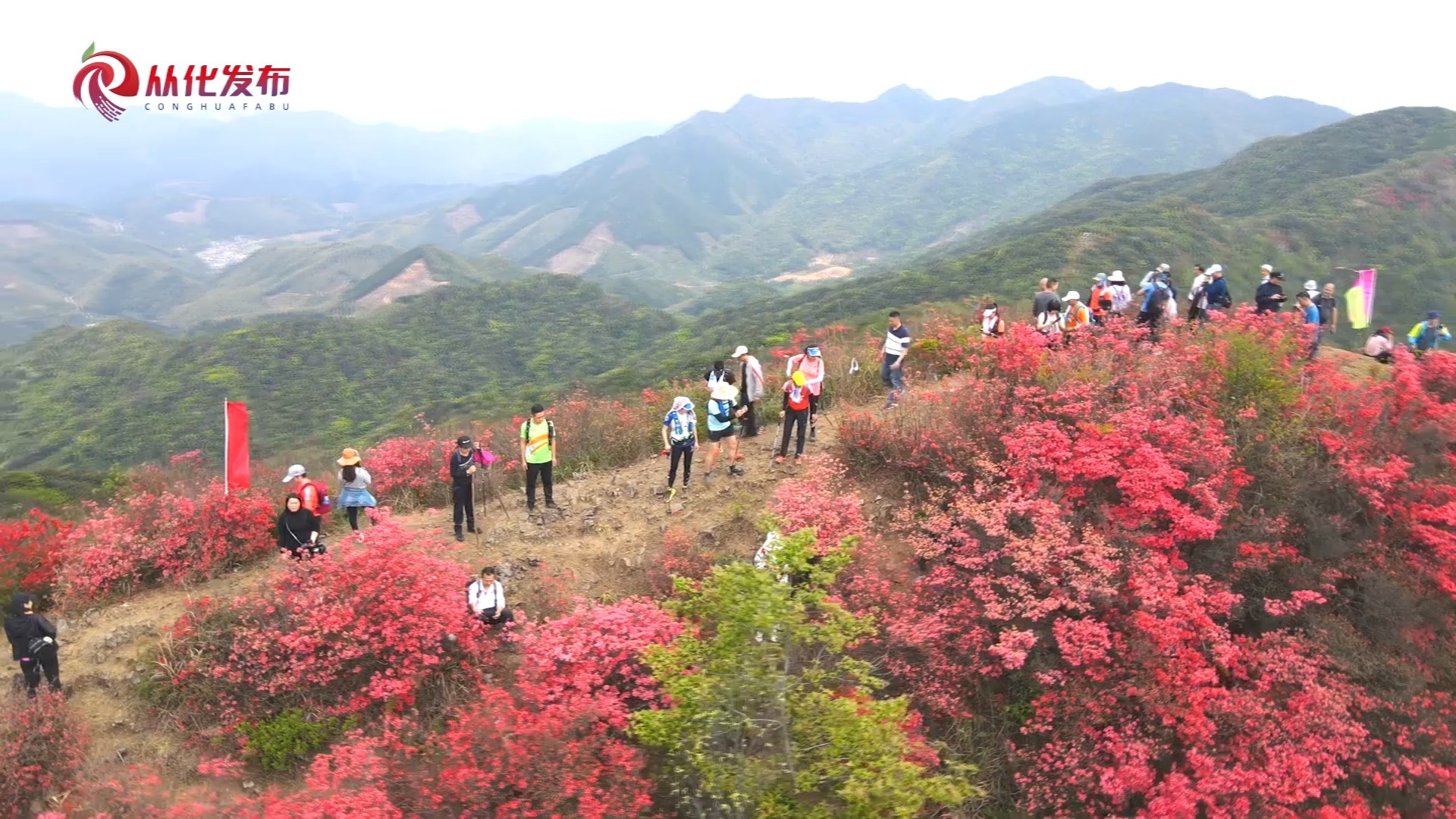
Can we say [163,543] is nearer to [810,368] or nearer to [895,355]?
[810,368]

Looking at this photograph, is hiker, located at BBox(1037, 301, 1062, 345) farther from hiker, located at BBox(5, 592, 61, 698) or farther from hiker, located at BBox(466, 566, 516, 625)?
hiker, located at BBox(5, 592, 61, 698)

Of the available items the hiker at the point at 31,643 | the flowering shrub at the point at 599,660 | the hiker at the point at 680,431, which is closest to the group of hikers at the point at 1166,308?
the hiker at the point at 680,431

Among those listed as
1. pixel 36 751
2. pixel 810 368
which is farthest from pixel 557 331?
pixel 36 751

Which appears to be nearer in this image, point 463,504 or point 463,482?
point 463,482

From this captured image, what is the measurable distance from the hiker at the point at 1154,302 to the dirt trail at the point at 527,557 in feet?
17.9

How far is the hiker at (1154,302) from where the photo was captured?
11688mm

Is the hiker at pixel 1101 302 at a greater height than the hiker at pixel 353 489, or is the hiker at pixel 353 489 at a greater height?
the hiker at pixel 1101 302

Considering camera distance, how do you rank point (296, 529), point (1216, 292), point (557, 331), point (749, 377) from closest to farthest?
1. point (296, 529)
2. point (749, 377)
3. point (1216, 292)
4. point (557, 331)

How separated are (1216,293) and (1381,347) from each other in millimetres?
2703

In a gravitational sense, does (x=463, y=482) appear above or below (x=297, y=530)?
above

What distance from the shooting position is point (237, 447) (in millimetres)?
9836

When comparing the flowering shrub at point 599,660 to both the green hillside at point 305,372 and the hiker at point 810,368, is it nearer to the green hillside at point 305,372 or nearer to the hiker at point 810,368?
the hiker at point 810,368

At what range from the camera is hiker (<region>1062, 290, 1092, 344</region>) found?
11445 mm

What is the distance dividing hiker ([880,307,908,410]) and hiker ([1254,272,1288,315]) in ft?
10.4
